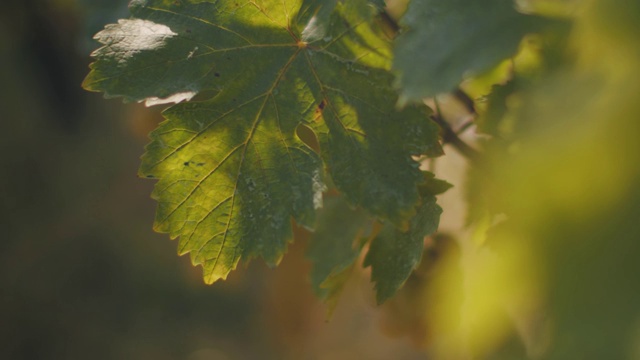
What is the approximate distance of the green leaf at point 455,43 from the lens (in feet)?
1.60

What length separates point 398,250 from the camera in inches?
29.9

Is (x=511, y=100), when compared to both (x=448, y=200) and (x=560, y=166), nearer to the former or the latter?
(x=448, y=200)

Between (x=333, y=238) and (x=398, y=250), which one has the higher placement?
(x=398, y=250)

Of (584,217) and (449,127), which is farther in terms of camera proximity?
(449,127)

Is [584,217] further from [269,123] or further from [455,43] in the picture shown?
[269,123]

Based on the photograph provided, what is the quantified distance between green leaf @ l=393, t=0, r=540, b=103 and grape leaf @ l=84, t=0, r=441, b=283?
0.18m

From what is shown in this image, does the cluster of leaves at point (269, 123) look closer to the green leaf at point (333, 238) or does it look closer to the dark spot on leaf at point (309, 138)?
the green leaf at point (333, 238)

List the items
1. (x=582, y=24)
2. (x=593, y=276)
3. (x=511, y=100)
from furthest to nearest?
(x=511, y=100) → (x=582, y=24) → (x=593, y=276)

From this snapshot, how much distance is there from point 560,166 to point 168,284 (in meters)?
3.15

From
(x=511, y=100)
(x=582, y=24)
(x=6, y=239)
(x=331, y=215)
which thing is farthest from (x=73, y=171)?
(x=582, y=24)

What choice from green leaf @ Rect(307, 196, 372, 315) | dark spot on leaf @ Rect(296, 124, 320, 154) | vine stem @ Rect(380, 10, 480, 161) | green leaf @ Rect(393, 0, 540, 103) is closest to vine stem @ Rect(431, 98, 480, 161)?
vine stem @ Rect(380, 10, 480, 161)

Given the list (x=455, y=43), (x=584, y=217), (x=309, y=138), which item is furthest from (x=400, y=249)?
(x=309, y=138)

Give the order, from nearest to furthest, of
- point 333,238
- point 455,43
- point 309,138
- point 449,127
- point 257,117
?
point 455,43, point 257,117, point 449,127, point 333,238, point 309,138

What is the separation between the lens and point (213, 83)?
2.52 feet
